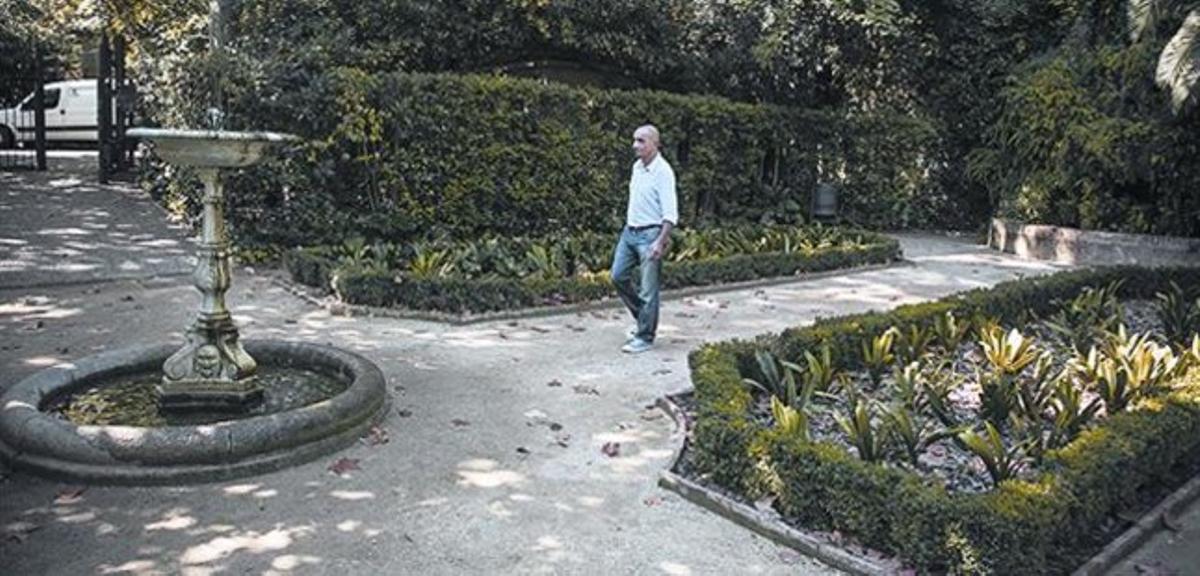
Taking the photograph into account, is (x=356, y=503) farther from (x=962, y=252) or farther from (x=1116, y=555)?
(x=962, y=252)

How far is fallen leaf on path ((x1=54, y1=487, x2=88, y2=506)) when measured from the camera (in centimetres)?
399

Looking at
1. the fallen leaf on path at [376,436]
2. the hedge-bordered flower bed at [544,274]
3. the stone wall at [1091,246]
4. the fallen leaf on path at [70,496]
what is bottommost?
the fallen leaf on path at [70,496]

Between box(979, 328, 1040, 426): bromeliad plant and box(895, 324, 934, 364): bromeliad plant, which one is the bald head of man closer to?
box(895, 324, 934, 364): bromeliad plant

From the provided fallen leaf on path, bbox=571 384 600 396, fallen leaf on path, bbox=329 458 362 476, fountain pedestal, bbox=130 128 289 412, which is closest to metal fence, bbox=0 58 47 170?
fountain pedestal, bbox=130 128 289 412

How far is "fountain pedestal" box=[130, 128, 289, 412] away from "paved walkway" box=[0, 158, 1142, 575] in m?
0.82

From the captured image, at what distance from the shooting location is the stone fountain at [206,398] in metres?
4.24

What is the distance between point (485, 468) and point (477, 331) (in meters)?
3.12

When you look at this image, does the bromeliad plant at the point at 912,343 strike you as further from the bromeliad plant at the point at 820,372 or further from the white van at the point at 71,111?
the white van at the point at 71,111

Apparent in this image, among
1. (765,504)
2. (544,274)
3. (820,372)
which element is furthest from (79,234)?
(765,504)

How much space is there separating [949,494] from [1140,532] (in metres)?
1.14

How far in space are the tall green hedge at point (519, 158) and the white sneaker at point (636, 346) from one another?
514cm

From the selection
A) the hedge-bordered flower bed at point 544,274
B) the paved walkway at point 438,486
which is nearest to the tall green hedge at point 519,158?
the hedge-bordered flower bed at point 544,274

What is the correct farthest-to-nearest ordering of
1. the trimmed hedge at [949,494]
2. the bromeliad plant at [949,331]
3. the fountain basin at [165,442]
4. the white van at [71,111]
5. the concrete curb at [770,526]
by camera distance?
the white van at [71,111] → the bromeliad plant at [949,331] → the fountain basin at [165,442] → the concrete curb at [770,526] → the trimmed hedge at [949,494]

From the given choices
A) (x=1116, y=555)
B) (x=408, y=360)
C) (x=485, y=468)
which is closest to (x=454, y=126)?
(x=408, y=360)
